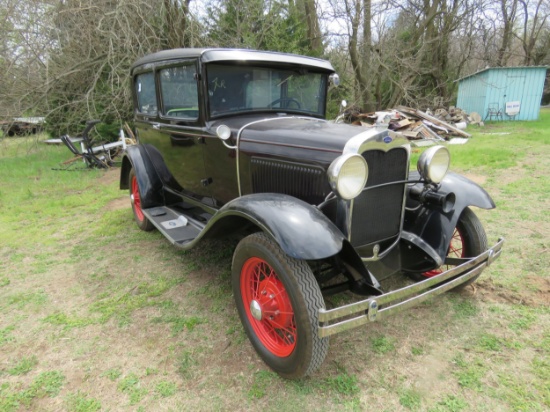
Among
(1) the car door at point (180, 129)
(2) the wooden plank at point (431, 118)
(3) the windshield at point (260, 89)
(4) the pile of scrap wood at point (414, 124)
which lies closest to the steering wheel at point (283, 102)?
(3) the windshield at point (260, 89)

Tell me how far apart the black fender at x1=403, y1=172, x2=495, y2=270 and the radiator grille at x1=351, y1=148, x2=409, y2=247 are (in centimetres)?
23

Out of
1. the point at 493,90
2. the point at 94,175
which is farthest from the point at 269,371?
the point at 493,90

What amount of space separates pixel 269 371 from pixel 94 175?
22.7ft

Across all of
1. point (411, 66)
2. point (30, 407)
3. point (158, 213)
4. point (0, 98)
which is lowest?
point (30, 407)

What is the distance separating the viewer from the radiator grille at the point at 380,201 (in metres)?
2.41

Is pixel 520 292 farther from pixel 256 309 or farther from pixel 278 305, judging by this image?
pixel 256 309

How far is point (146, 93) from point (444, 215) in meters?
3.39

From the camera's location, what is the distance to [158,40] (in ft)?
28.5

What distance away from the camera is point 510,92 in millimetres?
14055

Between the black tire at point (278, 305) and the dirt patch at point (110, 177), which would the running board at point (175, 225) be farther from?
the dirt patch at point (110, 177)

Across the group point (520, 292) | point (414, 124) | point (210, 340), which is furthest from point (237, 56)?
point (414, 124)

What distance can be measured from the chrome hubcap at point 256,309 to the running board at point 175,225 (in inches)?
39.3

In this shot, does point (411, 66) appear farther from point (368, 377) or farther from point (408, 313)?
point (368, 377)

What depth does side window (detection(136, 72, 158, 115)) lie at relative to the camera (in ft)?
12.9
